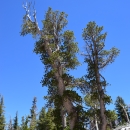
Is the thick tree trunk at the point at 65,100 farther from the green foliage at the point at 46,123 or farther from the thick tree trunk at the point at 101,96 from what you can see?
the green foliage at the point at 46,123

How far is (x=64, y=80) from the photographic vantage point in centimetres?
1989

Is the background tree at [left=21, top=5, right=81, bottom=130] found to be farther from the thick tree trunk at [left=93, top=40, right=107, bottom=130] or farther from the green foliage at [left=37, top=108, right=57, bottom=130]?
the green foliage at [left=37, top=108, right=57, bottom=130]

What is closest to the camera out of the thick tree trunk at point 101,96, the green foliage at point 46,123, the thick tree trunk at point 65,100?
the thick tree trunk at point 101,96

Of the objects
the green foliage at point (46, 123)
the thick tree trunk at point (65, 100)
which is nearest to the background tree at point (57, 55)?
the thick tree trunk at point (65, 100)

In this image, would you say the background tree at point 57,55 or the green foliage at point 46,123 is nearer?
the background tree at point 57,55

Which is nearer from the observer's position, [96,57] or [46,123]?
[96,57]

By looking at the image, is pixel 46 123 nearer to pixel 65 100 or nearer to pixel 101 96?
pixel 65 100

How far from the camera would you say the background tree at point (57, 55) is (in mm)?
18281

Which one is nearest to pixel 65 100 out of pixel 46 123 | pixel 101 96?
pixel 101 96

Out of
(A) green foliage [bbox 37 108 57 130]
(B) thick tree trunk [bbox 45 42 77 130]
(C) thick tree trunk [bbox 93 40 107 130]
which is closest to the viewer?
(C) thick tree trunk [bbox 93 40 107 130]

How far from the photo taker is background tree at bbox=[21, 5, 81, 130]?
60.0 feet

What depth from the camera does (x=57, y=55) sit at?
64.4ft

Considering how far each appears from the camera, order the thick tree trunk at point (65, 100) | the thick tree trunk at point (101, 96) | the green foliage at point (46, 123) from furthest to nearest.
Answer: the green foliage at point (46, 123) → the thick tree trunk at point (65, 100) → the thick tree trunk at point (101, 96)

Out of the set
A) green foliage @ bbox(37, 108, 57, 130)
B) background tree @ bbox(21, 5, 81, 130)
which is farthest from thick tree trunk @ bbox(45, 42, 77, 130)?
green foliage @ bbox(37, 108, 57, 130)
